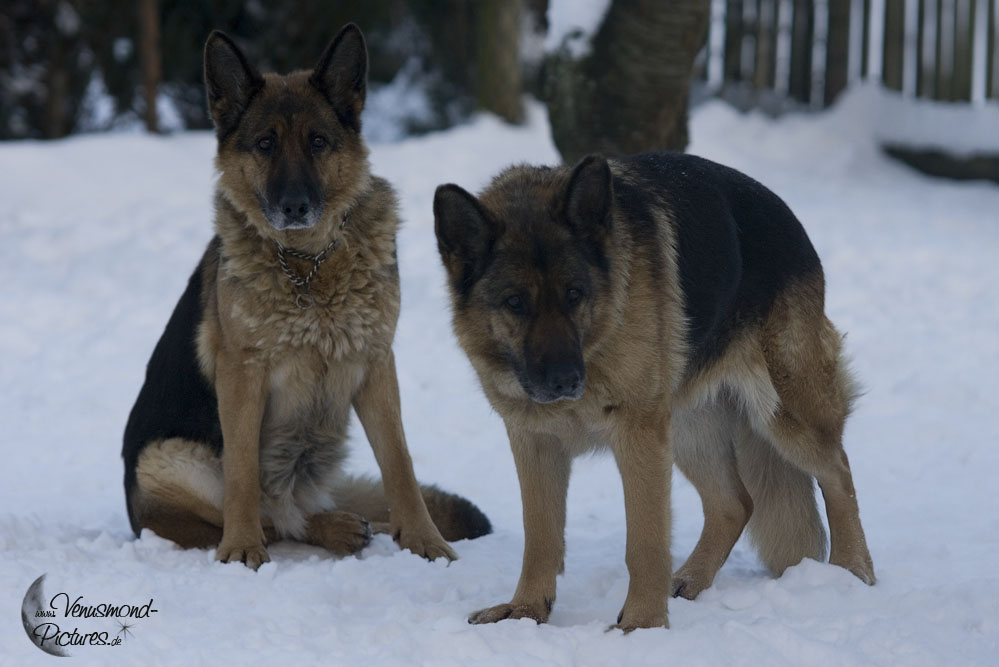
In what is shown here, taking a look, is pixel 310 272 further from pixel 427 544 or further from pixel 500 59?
pixel 500 59

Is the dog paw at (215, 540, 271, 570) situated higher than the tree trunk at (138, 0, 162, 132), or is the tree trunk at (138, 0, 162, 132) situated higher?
the tree trunk at (138, 0, 162, 132)

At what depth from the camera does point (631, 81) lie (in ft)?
26.0

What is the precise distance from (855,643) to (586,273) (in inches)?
58.5

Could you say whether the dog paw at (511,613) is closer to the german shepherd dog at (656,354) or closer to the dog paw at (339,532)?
the german shepherd dog at (656,354)

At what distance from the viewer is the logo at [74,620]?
3.38m

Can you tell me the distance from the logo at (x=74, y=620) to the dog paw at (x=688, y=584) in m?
2.02

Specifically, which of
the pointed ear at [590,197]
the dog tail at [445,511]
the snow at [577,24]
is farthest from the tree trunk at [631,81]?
the pointed ear at [590,197]

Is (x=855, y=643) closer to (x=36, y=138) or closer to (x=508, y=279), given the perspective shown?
(x=508, y=279)

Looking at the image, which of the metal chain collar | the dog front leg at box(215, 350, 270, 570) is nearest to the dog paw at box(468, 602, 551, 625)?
the dog front leg at box(215, 350, 270, 570)

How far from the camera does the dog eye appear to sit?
12.1 feet

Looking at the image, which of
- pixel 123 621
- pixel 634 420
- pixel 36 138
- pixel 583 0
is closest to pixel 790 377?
pixel 634 420

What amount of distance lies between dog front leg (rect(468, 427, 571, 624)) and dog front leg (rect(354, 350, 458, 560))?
1.19 metres

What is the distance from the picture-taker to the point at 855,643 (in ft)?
11.4

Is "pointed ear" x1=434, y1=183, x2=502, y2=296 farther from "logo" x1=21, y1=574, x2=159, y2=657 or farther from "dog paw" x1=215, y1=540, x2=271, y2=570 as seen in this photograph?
"dog paw" x1=215, y1=540, x2=271, y2=570
